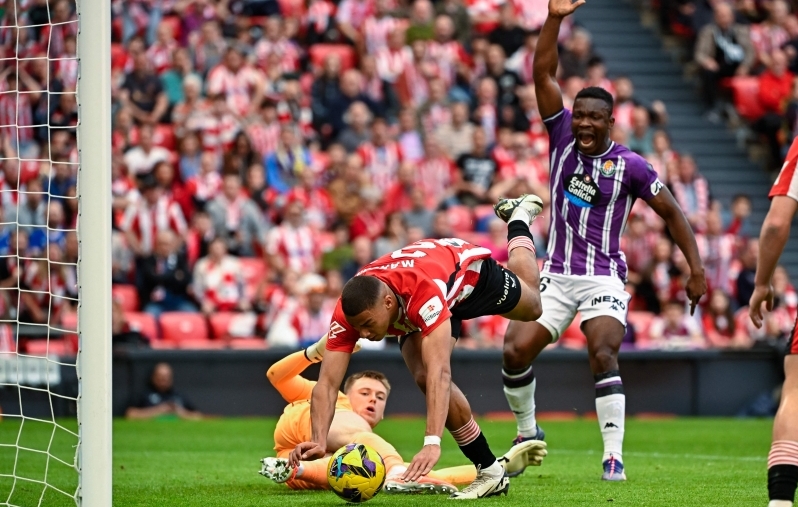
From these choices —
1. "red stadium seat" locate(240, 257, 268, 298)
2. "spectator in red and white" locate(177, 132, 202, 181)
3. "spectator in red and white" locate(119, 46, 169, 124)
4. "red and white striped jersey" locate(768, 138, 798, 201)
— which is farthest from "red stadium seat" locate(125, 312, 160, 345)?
"red and white striped jersey" locate(768, 138, 798, 201)

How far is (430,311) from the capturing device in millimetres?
6383

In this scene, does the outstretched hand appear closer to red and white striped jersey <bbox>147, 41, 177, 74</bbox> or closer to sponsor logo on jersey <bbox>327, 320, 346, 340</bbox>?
sponsor logo on jersey <bbox>327, 320, 346, 340</bbox>

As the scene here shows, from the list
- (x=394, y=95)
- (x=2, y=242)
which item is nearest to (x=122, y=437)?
(x=2, y=242)

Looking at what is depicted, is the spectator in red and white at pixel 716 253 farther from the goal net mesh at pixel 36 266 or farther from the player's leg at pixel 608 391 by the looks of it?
the player's leg at pixel 608 391

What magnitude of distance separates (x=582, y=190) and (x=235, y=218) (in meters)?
8.52

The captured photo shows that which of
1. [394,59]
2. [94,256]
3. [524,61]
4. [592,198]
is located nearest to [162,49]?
[394,59]

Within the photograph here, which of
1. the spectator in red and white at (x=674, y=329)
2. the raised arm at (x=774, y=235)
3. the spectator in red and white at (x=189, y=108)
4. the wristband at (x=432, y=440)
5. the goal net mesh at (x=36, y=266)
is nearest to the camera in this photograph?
the raised arm at (x=774, y=235)

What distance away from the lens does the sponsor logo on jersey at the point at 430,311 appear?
20.9 ft

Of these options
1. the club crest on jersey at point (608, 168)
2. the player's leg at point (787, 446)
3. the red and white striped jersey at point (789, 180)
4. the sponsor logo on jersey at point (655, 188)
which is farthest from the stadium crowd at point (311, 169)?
the player's leg at point (787, 446)

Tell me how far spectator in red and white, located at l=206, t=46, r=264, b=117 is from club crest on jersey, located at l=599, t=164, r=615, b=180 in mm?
9876

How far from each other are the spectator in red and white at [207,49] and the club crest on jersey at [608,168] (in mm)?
10666

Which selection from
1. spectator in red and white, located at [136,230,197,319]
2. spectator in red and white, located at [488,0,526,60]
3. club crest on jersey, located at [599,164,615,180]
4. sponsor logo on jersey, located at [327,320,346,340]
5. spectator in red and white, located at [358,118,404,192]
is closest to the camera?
sponsor logo on jersey, located at [327,320,346,340]

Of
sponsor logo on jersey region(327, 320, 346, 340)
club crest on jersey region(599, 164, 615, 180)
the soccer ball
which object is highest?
club crest on jersey region(599, 164, 615, 180)

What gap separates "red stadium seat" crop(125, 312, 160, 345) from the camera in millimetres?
14820
